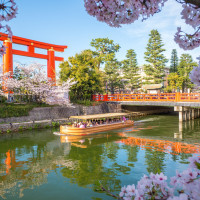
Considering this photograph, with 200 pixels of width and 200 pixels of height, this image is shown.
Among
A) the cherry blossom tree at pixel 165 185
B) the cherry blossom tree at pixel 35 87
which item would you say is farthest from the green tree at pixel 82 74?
the cherry blossom tree at pixel 165 185

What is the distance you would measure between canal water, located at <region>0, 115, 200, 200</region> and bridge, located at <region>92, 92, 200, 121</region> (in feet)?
22.6

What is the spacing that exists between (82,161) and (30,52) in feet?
65.3

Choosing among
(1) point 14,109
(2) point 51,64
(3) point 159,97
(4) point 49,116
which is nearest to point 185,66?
(3) point 159,97

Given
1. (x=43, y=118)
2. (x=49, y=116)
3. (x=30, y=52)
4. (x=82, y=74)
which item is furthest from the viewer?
(x=82, y=74)

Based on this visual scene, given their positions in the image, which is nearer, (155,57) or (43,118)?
(43,118)

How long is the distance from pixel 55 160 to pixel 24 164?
1.81m

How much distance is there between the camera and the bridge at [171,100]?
25.4m

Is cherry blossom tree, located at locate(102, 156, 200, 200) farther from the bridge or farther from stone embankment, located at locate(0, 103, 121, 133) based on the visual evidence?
the bridge

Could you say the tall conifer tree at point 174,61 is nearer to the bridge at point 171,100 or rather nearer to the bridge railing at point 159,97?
the bridge at point 171,100

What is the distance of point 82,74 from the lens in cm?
3122

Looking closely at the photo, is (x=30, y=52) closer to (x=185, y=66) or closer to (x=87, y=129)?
(x=87, y=129)

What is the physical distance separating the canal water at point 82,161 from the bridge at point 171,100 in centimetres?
688

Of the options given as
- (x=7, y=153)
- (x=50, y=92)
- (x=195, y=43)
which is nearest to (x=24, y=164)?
(x=7, y=153)

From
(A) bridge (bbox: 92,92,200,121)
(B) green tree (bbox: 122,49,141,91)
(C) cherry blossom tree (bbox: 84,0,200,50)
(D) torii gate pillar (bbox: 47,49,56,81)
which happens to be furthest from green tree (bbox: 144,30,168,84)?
(C) cherry blossom tree (bbox: 84,0,200,50)
